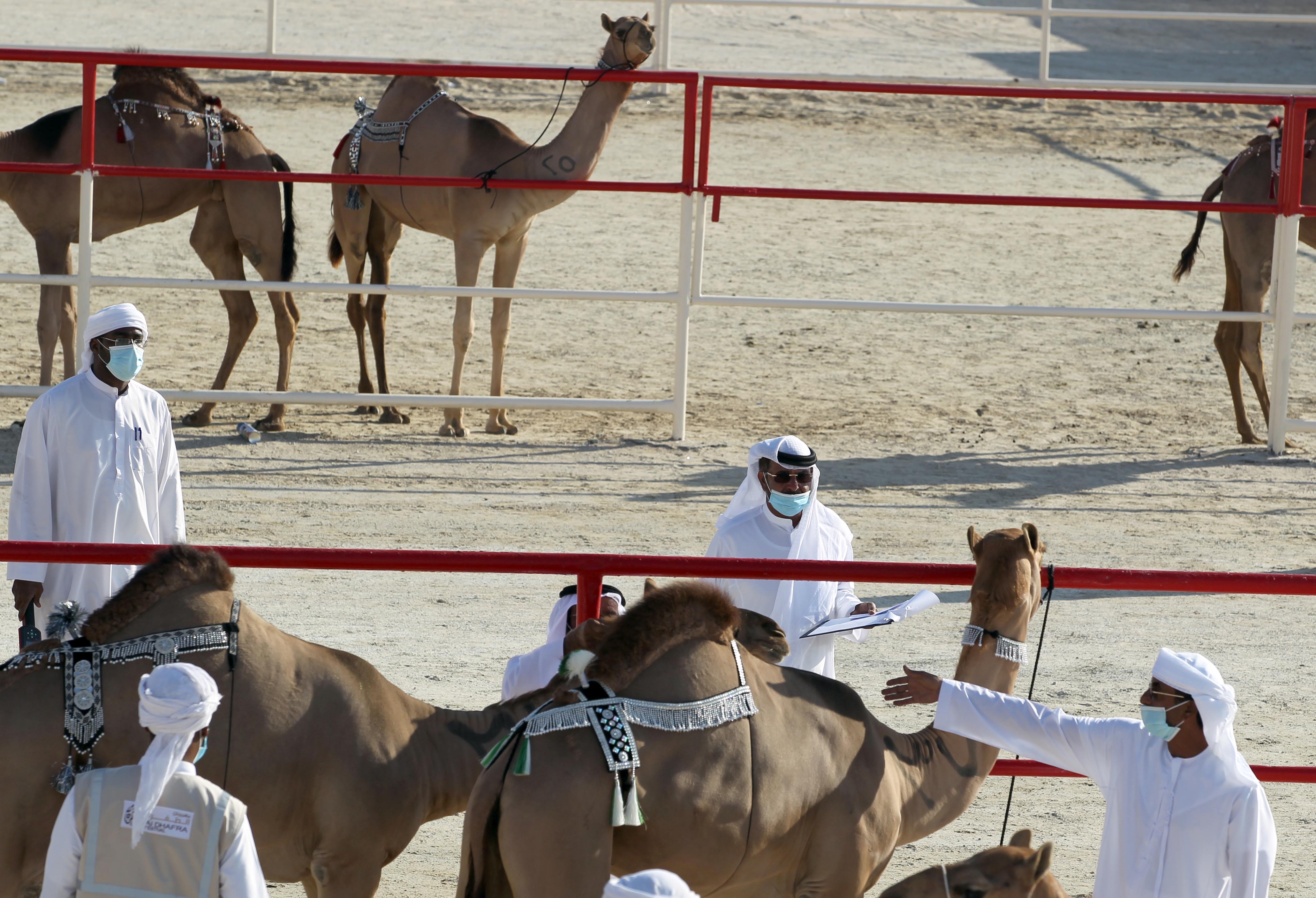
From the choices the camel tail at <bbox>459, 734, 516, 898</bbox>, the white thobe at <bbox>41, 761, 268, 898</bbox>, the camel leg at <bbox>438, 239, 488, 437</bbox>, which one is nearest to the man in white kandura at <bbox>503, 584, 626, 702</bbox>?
the camel tail at <bbox>459, 734, 516, 898</bbox>

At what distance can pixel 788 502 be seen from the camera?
192 inches

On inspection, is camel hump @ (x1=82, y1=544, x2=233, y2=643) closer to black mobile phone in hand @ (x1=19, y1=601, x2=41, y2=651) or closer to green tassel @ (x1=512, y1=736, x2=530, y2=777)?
green tassel @ (x1=512, y1=736, x2=530, y2=777)

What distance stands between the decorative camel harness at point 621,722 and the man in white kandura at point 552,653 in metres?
0.50

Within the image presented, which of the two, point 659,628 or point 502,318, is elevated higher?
point 502,318

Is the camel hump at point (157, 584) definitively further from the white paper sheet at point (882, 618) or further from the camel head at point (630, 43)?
the camel head at point (630, 43)

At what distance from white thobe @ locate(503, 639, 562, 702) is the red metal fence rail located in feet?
1.01

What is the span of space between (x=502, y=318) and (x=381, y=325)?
2.87 feet

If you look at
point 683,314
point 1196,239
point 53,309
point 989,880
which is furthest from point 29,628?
point 1196,239

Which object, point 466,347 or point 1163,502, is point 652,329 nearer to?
point 466,347

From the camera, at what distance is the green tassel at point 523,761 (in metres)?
3.21

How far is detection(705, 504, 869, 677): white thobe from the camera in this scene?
4.66 metres

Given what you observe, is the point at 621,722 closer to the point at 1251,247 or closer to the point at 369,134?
the point at 369,134

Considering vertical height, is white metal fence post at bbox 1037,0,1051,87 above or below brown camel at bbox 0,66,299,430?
above

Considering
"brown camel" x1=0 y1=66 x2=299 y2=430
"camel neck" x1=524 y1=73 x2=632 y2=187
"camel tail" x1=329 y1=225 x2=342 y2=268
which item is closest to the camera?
"camel neck" x1=524 y1=73 x2=632 y2=187
